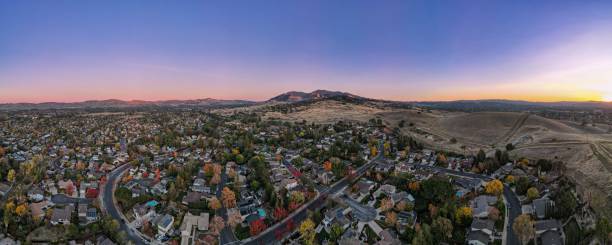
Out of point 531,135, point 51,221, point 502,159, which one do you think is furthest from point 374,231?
point 531,135

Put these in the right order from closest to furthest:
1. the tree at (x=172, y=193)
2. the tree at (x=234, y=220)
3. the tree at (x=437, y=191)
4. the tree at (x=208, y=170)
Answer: the tree at (x=234, y=220) < the tree at (x=437, y=191) < the tree at (x=172, y=193) < the tree at (x=208, y=170)

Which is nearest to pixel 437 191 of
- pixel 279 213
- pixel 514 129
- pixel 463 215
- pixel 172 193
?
pixel 463 215

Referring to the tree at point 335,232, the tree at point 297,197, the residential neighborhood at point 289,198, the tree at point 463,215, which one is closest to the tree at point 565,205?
the residential neighborhood at point 289,198

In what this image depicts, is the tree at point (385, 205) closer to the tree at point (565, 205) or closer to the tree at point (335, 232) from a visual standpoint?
the tree at point (335, 232)

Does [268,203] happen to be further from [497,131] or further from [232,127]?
[497,131]

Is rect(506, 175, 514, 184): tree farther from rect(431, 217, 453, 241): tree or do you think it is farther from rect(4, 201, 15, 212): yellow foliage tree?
rect(4, 201, 15, 212): yellow foliage tree

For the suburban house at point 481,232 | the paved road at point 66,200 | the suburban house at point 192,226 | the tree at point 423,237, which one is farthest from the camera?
the paved road at point 66,200
